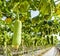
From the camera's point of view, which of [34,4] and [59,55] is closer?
[34,4]

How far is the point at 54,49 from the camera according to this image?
313 cm

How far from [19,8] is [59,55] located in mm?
2376

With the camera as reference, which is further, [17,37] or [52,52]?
[52,52]

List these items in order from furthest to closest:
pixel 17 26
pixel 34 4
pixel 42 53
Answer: pixel 42 53, pixel 34 4, pixel 17 26

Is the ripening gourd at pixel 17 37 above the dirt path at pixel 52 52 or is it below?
above

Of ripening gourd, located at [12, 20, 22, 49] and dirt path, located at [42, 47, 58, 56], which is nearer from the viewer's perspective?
ripening gourd, located at [12, 20, 22, 49]

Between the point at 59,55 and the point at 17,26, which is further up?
the point at 17,26

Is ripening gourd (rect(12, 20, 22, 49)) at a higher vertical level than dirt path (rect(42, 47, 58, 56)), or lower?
higher

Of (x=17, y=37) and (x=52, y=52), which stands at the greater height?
(x=17, y=37)

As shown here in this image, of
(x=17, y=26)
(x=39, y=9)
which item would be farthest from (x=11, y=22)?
(x=17, y=26)

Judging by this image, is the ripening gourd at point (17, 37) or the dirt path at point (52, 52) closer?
the ripening gourd at point (17, 37)

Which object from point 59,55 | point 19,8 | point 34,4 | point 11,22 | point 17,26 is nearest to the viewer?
point 17,26

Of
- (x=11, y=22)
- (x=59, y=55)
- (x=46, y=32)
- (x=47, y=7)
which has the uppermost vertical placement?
(x=47, y=7)

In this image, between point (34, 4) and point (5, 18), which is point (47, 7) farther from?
point (5, 18)
